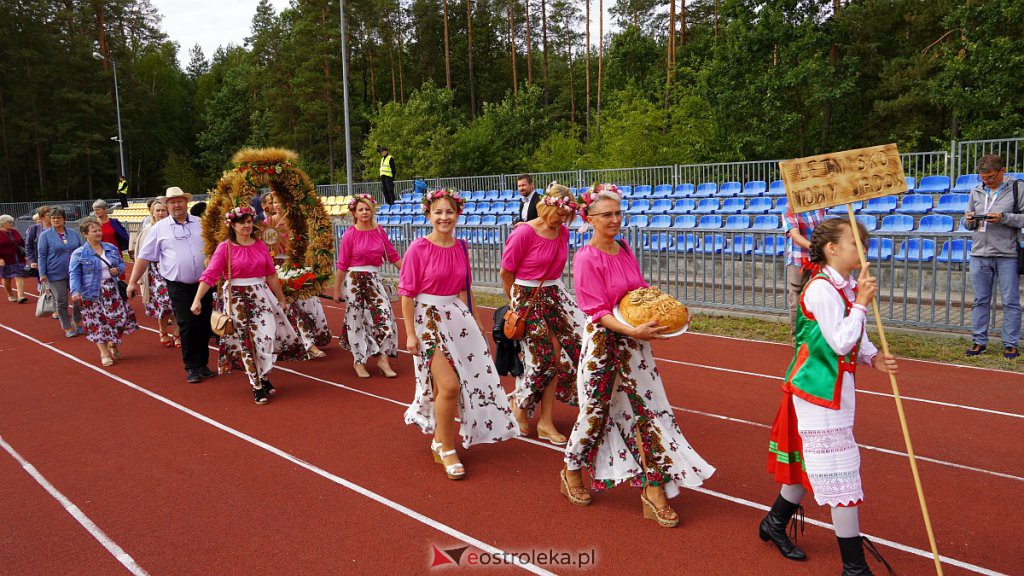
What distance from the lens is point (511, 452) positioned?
19.7 feet

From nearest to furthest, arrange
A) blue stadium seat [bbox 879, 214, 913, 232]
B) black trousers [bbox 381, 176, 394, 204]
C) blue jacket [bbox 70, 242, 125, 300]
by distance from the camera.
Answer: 1. blue jacket [bbox 70, 242, 125, 300]
2. blue stadium seat [bbox 879, 214, 913, 232]
3. black trousers [bbox 381, 176, 394, 204]

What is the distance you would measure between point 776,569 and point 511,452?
8.34ft

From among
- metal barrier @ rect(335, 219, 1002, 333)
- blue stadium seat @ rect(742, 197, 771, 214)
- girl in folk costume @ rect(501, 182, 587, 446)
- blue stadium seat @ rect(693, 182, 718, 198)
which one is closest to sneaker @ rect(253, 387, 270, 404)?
girl in folk costume @ rect(501, 182, 587, 446)

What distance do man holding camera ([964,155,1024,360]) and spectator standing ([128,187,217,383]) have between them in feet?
29.4

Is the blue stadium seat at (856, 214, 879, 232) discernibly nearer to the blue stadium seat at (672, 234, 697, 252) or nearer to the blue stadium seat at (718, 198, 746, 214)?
the blue stadium seat at (718, 198, 746, 214)

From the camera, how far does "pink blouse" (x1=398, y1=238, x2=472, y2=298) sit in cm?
544

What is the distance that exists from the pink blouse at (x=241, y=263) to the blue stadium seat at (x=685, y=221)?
A: 1150cm

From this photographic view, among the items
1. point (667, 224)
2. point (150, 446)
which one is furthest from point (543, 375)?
point (667, 224)

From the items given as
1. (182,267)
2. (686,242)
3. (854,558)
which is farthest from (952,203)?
(182,267)

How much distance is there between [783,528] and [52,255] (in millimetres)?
12120

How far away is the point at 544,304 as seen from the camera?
19.4 ft

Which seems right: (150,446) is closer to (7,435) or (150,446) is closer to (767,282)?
(7,435)

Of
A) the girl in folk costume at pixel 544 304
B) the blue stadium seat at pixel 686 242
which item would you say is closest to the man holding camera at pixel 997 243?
the blue stadium seat at pixel 686 242

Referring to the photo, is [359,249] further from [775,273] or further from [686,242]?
[775,273]
